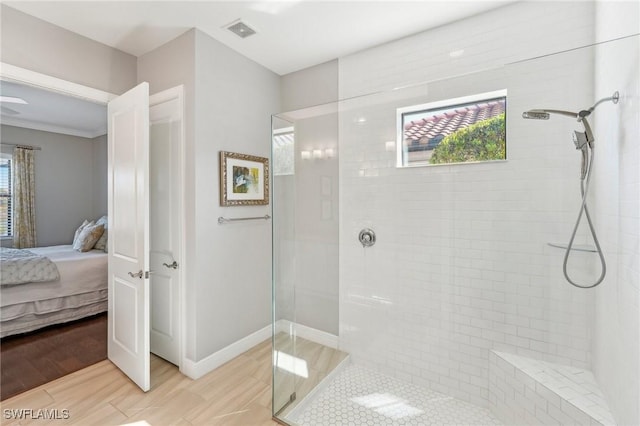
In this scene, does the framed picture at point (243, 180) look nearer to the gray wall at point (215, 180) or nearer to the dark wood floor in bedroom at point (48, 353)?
the gray wall at point (215, 180)

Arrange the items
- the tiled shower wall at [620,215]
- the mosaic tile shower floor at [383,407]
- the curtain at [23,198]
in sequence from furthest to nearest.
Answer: the curtain at [23,198], the mosaic tile shower floor at [383,407], the tiled shower wall at [620,215]

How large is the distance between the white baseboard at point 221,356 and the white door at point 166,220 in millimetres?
175

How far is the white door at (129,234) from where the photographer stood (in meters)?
2.06

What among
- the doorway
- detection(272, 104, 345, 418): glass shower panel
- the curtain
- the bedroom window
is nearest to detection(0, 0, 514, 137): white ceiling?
the doorway

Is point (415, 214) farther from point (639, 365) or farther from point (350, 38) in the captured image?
point (350, 38)

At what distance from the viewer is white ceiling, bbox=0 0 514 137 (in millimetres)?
1944

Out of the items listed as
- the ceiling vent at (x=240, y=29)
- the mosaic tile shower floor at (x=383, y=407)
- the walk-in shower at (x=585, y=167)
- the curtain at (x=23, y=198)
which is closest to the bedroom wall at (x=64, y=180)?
the curtain at (x=23, y=198)

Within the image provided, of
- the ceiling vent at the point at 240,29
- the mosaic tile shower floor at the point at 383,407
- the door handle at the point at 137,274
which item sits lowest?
the mosaic tile shower floor at the point at 383,407

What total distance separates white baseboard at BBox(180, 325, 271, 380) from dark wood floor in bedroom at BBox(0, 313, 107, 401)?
34.8 inches

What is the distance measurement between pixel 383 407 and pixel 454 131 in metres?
1.76

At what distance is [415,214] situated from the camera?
203 cm

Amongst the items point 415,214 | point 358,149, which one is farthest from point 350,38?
point 415,214

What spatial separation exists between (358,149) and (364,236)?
2.11 feet

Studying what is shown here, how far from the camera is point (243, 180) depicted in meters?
2.62
